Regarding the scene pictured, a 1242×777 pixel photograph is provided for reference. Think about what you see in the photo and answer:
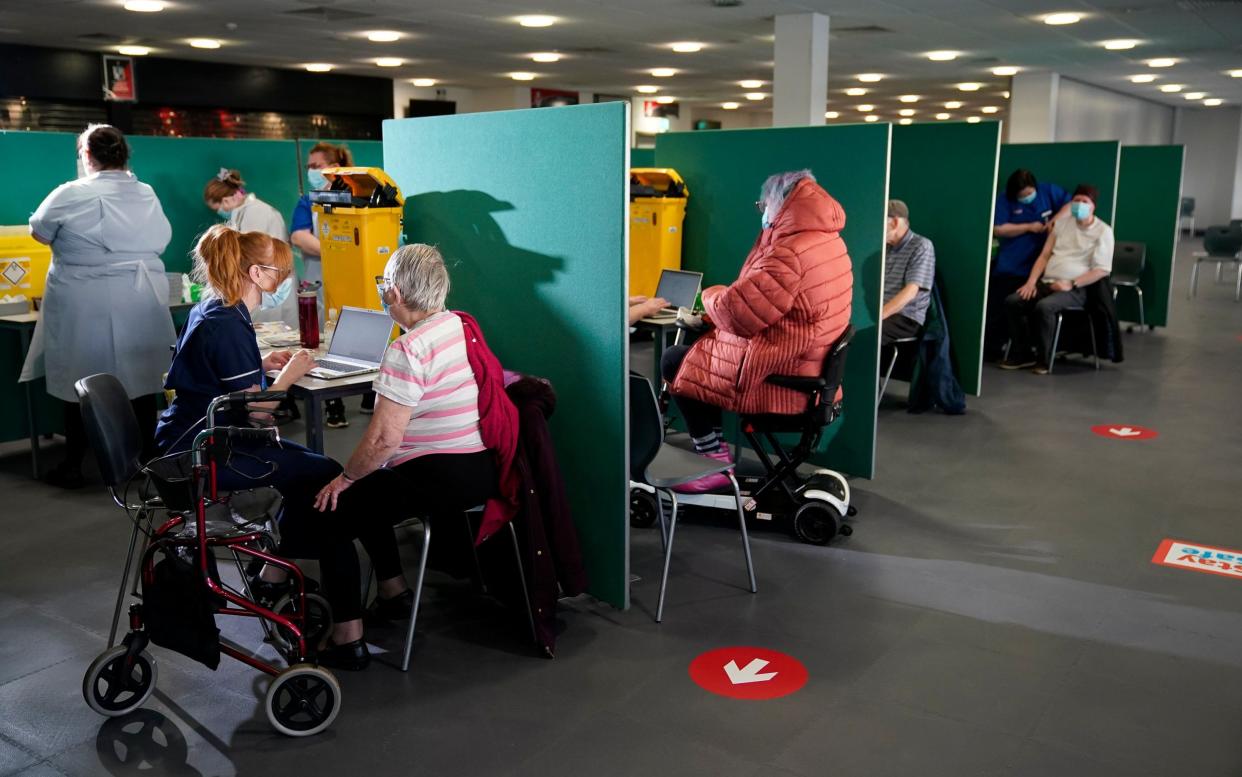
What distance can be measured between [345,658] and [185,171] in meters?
4.03

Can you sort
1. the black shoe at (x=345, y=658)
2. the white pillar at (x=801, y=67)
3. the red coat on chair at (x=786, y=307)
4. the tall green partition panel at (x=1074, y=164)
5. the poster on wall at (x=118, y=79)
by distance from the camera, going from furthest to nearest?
the poster on wall at (x=118, y=79) → the white pillar at (x=801, y=67) → the tall green partition panel at (x=1074, y=164) → the red coat on chair at (x=786, y=307) → the black shoe at (x=345, y=658)

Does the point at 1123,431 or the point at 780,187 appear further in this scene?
the point at 1123,431

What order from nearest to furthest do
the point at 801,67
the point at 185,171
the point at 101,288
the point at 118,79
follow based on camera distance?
the point at 101,288 → the point at 185,171 → the point at 801,67 → the point at 118,79

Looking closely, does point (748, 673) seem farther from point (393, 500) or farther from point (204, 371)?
point (204, 371)

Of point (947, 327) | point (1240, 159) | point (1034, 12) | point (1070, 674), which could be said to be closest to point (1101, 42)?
point (1034, 12)

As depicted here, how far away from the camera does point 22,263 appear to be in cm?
499

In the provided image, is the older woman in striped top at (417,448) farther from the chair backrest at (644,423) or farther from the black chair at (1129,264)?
the black chair at (1129,264)

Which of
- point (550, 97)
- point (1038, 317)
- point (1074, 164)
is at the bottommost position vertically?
point (1038, 317)

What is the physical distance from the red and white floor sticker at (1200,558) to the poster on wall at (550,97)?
44.9 feet

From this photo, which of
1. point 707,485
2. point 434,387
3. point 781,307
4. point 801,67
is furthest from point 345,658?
point 801,67

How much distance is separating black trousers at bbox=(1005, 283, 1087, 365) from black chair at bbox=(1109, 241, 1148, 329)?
1.41m

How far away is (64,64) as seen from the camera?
1097cm

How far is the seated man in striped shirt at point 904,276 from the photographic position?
551cm

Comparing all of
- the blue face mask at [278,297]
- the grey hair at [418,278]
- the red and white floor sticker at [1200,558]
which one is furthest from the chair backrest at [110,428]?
the red and white floor sticker at [1200,558]
